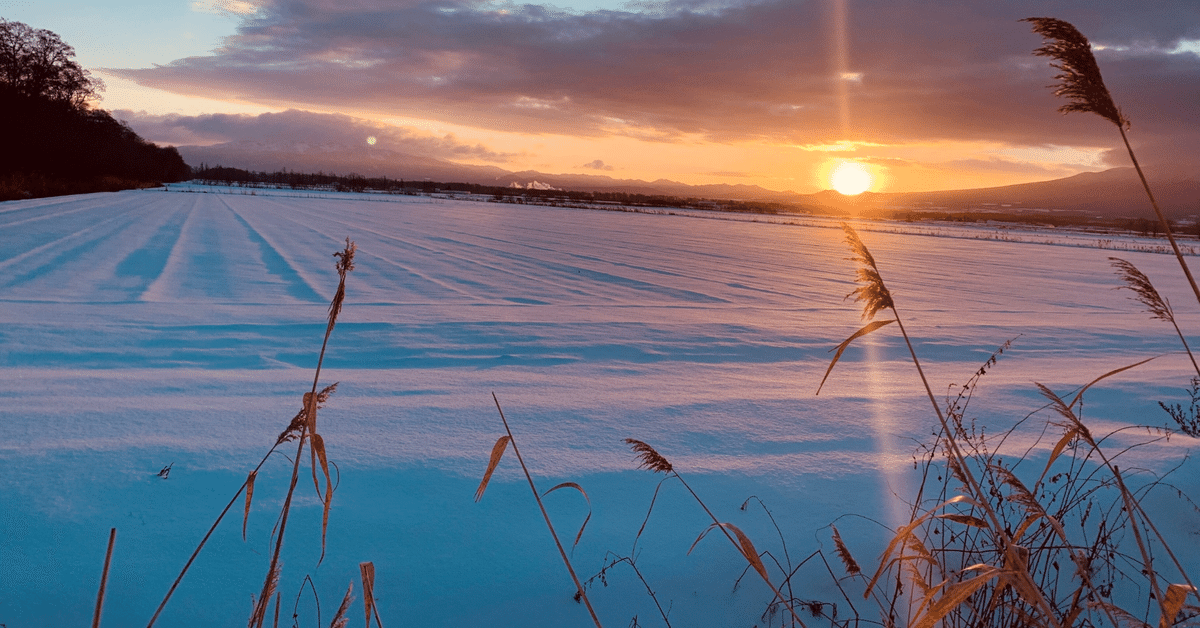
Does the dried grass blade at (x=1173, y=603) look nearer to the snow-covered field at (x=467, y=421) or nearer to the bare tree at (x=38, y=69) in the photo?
the snow-covered field at (x=467, y=421)

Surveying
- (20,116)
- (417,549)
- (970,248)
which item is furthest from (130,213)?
(20,116)

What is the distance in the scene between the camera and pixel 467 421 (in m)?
3.65

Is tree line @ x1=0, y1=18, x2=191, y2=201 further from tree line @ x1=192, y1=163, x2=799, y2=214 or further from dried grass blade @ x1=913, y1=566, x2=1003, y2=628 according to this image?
dried grass blade @ x1=913, y1=566, x2=1003, y2=628

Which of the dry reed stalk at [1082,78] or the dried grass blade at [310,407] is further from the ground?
the dry reed stalk at [1082,78]

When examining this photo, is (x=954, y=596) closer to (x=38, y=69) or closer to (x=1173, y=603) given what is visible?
(x=1173, y=603)

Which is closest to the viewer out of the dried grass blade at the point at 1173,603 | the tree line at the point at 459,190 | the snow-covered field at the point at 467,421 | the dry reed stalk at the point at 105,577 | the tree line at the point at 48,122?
the dry reed stalk at the point at 105,577

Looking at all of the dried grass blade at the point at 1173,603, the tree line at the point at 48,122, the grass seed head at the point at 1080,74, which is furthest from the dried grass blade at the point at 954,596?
the tree line at the point at 48,122

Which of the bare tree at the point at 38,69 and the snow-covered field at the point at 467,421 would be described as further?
the bare tree at the point at 38,69

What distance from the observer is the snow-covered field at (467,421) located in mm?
2287

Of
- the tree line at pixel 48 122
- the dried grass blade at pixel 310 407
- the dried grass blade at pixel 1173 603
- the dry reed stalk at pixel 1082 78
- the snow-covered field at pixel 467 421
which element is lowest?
the snow-covered field at pixel 467 421

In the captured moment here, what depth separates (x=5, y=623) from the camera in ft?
6.36

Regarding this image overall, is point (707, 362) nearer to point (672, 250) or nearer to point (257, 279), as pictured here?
point (257, 279)

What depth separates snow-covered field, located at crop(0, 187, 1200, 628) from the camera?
7.50ft

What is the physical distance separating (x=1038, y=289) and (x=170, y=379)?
488 inches
